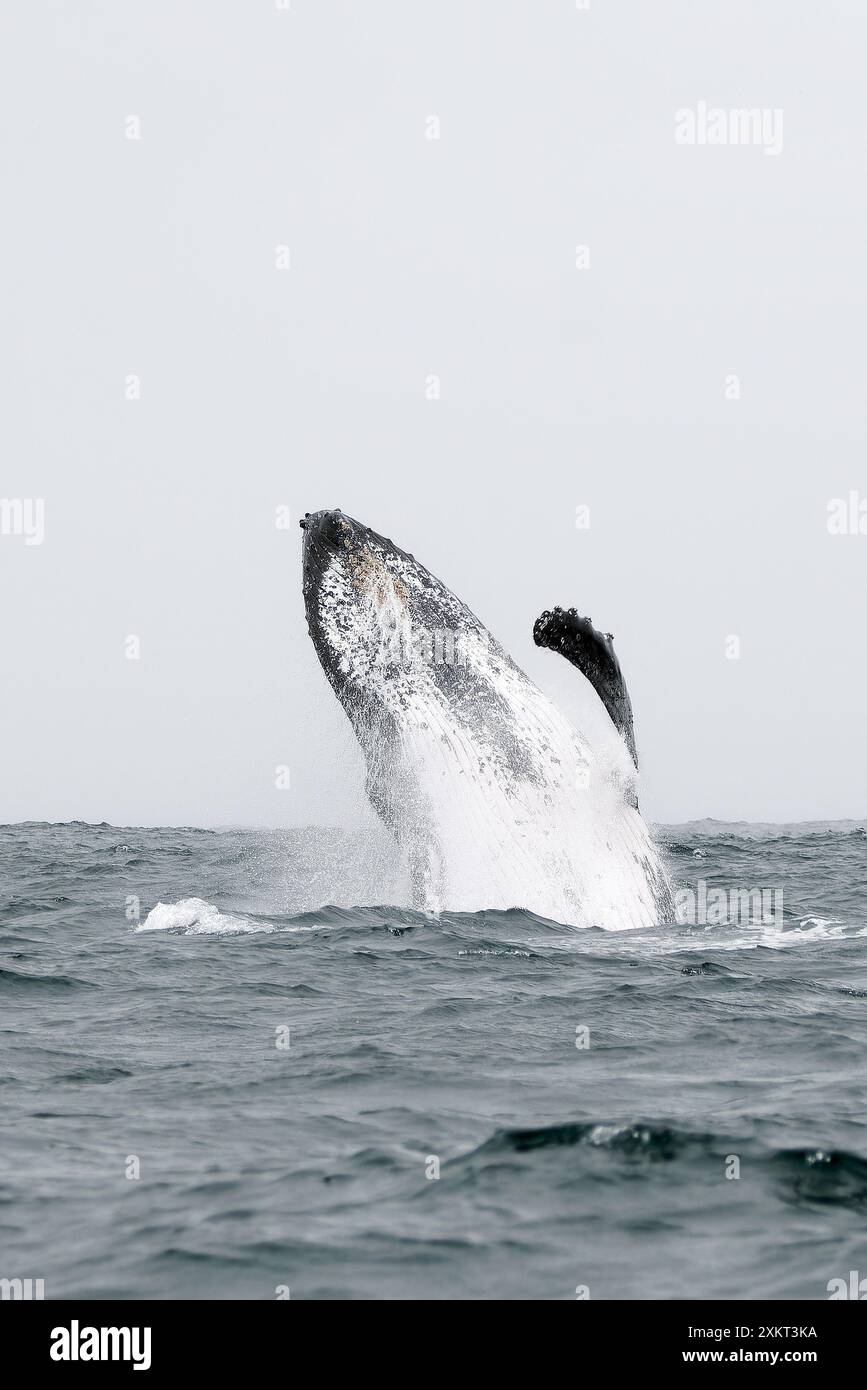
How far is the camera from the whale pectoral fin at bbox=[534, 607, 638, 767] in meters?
14.3

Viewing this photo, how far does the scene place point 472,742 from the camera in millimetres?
14406

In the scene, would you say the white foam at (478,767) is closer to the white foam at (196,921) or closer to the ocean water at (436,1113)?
the ocean water at (436,1113)

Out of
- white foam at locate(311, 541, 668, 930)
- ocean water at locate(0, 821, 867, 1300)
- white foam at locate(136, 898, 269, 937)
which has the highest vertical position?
white foam at locate(311, 541, 668, 930)

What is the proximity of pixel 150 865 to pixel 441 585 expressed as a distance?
17955 millimetres

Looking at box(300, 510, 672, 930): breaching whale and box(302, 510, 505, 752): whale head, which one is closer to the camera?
box(302, 510, 505, 752): whale head

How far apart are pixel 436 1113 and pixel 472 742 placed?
21.8ft

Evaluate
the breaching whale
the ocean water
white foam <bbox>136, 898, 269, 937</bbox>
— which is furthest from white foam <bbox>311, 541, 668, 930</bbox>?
white foam <bbox>136, 898, 269, 937</bbox>

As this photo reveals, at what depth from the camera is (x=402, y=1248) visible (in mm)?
6141

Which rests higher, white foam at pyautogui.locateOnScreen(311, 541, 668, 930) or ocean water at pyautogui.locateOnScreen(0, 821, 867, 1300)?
white foam at pyautogui.locateOnScreen(311, 541, 668, 930)

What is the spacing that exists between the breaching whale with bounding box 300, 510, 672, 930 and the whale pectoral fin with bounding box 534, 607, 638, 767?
0.04ft

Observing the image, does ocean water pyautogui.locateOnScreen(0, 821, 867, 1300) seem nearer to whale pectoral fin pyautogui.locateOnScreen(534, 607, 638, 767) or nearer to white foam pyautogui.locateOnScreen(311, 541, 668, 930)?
white foam pyautogui.locateOnScreen(311, 541, 668, 930)

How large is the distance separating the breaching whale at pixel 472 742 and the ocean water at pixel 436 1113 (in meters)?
0.56

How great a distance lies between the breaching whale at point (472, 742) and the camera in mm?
14258
